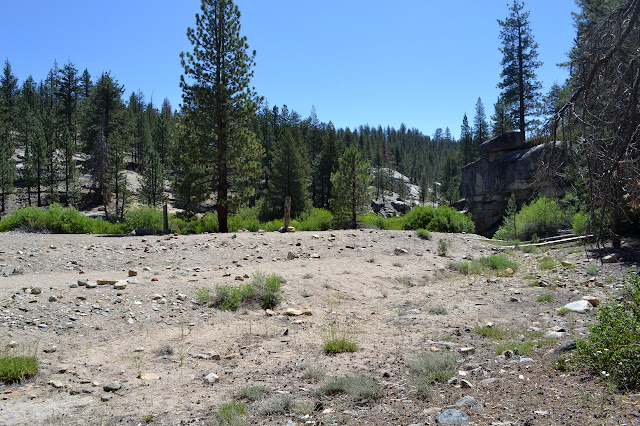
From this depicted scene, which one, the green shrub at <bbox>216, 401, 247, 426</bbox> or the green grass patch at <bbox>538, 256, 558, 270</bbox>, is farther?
the green grass patch at <bbox>538, 256, 558, 270</bbox>

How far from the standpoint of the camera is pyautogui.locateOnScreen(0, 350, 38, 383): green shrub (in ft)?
15.9

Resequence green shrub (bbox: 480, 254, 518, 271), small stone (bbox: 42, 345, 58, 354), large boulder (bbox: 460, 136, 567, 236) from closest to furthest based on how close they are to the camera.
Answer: small stone (bbox: 42, 345, 58, 354)
green shrub (bbox: 480, 254, 518, 271)
large boulder (bbox: 460, 136, 567, 236)

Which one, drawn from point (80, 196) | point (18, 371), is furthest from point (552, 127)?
point (80, 196)

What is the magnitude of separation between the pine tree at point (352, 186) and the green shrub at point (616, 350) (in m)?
22.8

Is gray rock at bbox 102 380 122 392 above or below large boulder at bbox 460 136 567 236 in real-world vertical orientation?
below

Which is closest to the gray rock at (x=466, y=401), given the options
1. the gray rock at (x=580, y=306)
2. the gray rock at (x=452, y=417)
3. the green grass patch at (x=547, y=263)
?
the gray rock at (x=452, y=417)

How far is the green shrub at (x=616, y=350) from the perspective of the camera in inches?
148

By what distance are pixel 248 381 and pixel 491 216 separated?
128 feet

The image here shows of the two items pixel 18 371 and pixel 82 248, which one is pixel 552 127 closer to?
pixel 18 371

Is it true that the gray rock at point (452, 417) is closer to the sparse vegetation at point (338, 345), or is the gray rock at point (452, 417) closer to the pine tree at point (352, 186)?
the sparse vegetation at point (338, 345)

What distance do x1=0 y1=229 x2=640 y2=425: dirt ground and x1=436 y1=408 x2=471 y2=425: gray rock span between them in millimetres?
79

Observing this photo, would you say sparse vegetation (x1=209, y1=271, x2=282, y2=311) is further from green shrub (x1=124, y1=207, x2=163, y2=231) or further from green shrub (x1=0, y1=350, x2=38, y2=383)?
green shrub (x1=124, y1=207, x2=163, y2=231)

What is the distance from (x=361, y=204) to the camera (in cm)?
2738

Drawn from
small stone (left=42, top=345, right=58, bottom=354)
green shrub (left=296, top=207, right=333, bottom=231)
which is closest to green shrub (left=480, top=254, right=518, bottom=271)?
small stone (left=42, top=345, right=58, bottom=354)
